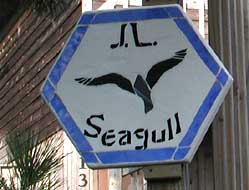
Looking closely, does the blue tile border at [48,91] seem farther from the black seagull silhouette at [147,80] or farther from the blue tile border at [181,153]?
the blue tile border at [181,153]

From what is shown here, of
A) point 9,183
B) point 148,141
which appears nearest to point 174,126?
point 148,141

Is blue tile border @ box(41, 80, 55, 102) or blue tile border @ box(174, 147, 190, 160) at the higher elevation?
blue tile border @ box(41, 80, 55, 102)

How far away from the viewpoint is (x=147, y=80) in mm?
2189

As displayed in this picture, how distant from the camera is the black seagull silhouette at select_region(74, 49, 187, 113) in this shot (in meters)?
2.17

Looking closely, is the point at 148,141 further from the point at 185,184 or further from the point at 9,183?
the point at 9,183

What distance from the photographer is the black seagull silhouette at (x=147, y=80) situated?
217cm

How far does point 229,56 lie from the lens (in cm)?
389

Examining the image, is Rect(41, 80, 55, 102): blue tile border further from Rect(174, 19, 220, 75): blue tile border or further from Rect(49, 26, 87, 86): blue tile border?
Rect(174, 19, 220, 75): blue tile border

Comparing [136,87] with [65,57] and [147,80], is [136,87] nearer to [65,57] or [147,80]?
[147,80]

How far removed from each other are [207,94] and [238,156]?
1.77m

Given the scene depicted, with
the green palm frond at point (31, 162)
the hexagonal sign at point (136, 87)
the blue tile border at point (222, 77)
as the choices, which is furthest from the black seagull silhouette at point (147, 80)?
the green palm frond at point (31, 162)

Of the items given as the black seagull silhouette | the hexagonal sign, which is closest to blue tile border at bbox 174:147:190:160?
the hexagonal sign

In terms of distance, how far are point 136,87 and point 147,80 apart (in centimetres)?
4

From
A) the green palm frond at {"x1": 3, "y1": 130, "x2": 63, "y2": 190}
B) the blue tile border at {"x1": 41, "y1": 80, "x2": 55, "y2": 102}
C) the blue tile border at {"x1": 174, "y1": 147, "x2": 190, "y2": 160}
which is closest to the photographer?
the blue tile border at {"x1": 174, "y1": 147, "x2": 190, "y2": 160}
